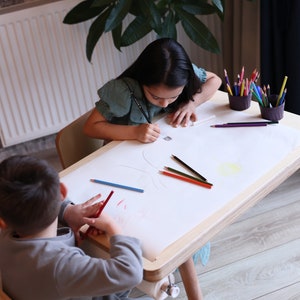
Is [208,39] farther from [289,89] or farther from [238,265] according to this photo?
[238,265]

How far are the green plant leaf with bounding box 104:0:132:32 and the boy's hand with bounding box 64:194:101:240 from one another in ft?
3.95

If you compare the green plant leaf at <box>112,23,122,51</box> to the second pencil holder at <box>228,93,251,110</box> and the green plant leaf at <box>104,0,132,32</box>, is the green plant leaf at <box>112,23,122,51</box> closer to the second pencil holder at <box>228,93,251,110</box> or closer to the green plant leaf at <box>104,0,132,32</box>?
the green plant leaf at <box>104,0,132,32</box>

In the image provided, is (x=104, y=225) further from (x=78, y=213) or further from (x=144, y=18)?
(x=144, y=18)

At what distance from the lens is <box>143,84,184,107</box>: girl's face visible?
146cm

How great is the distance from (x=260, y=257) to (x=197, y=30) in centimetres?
112

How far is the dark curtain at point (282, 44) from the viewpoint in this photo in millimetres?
2273

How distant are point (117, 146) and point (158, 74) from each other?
0.26 metres

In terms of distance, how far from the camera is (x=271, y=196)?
7.35 ft

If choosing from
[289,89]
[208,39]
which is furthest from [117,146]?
[289,89]

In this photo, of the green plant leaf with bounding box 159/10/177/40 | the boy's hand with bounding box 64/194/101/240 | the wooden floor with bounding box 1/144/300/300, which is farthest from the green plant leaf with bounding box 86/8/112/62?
the boy's hand with bounding box 64/194/101/240

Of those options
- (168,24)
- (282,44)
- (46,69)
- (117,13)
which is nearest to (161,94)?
(117,13)

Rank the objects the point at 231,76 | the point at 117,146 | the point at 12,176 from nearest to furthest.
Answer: the point at 12,176 → the point at 117,146 → the point at 231,76

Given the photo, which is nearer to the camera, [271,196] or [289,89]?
[271,196]

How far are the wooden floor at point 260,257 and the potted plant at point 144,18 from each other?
2.79 ft
